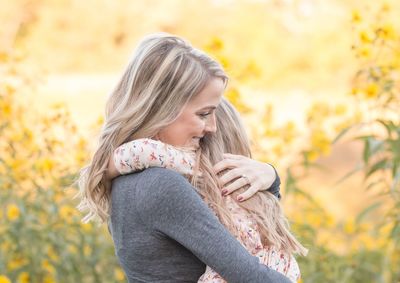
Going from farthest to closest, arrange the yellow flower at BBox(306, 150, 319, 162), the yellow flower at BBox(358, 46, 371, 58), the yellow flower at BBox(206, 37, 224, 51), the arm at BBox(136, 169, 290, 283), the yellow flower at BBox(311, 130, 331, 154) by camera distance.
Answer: the yellow flower at BBox(311, 130, 331, 154)
the yellow flower at BBox(306, 150, 319, 162)
the yellow flower at BBox(206, 37, 224, 51)
the yellow flower at BBox(358, 46, 371, 58)
the arm at BBox(136, 169, 290, 283)

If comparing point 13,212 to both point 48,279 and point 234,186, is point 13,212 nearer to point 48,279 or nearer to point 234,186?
point 48,279

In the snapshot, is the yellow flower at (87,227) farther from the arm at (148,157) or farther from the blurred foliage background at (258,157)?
the arm at (148,157)

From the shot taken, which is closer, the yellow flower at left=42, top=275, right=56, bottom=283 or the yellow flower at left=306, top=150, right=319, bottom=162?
the yellow flower at left=42, top=275, right=56, bottom=283

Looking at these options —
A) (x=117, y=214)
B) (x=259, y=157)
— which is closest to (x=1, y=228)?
(x=259, y=157)

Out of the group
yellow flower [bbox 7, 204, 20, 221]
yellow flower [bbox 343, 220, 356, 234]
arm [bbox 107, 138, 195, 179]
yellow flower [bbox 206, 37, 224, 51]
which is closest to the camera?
arm [bbox 107, 138, 195, 179]

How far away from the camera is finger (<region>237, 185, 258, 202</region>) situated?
5.21ft

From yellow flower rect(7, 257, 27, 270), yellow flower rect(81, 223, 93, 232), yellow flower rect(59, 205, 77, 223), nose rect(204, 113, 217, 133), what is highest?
nose rect(204, 113, 217, 133)

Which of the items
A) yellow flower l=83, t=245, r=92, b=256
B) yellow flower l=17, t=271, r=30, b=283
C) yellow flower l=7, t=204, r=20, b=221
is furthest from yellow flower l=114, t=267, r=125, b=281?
yellow flower l=7, t=204, r=20, b=221

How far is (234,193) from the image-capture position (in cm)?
161

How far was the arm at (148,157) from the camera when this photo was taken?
1528 mm

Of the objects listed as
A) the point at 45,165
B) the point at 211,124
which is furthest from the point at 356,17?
the point at 211,124

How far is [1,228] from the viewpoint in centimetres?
319

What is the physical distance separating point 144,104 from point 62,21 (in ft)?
54.1

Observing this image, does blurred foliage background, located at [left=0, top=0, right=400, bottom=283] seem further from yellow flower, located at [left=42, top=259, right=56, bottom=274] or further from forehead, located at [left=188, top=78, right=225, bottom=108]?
forehead, located at [left=188, top=78, right=225, bottom=108]
